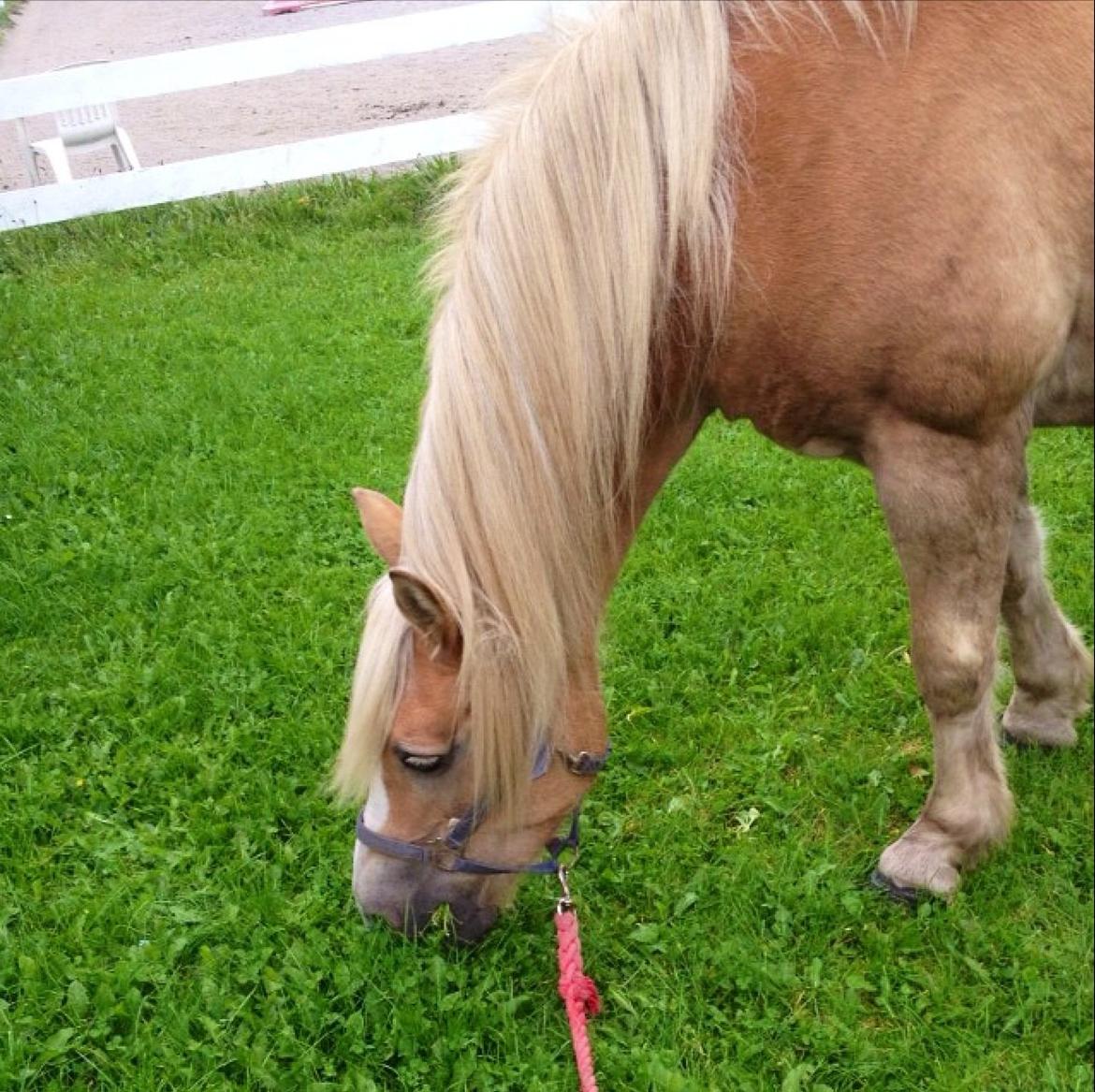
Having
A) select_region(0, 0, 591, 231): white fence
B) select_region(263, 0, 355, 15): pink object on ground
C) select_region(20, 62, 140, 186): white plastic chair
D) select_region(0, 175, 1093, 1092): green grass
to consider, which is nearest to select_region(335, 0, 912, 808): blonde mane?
select_region(0, 175, 1093, 1092): green grass

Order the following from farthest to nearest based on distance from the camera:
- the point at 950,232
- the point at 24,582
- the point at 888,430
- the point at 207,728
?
the point at 24,582 < the point at 207,728 < the point at 888,430 < the point at 950,232

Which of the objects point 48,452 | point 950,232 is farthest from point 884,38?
point 48,452

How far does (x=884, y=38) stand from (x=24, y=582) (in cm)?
343

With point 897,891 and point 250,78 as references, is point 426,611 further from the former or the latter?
point 250,78

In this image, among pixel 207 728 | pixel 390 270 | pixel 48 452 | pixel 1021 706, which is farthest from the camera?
pixel 390 270

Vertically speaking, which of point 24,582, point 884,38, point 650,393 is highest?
point 884,38

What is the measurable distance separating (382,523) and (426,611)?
314mm

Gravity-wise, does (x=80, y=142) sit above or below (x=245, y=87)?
above

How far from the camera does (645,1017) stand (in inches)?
99.4

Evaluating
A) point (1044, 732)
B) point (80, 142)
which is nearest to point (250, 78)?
point (80, 142)

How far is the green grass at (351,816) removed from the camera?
2.46 meters

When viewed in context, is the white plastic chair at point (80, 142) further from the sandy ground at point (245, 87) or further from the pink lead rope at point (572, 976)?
the pink lead rope at point (572, 976)

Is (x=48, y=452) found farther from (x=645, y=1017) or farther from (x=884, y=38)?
(x=884, y=38)

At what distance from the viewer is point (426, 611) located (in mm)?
2021
